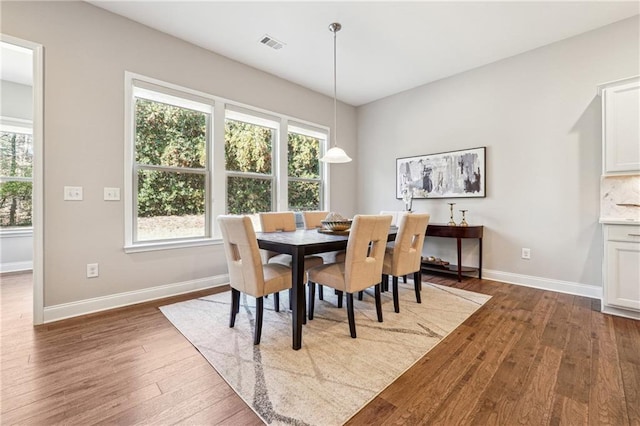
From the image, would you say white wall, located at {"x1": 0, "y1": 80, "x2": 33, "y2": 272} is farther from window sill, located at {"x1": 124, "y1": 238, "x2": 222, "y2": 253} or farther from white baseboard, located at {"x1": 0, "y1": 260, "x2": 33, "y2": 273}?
window sill, located at {"x1": 124, "y1": 238, "x2": 222, "y2": 253}

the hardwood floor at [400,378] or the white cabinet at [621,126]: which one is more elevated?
the white cabinet at [621,126]

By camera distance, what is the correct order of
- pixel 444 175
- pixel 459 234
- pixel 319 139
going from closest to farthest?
pixel 459 234, pixel 444 175, pixel 319 139

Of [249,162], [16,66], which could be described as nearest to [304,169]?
[249,162]

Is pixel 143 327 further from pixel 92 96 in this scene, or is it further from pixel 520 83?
pixel 520 83

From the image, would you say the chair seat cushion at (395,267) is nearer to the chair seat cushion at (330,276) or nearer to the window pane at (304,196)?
the chair seat cushion at (330,276)

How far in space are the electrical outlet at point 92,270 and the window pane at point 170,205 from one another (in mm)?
467

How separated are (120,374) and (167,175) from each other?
2.15 meters

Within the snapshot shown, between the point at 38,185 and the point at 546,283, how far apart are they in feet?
17.6

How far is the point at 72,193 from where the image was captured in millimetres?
2482

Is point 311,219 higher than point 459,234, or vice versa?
point 311,219

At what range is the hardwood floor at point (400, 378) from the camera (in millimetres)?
1310

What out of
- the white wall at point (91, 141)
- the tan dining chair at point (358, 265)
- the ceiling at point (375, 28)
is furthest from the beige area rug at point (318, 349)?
the ceiling at point (375, 28)

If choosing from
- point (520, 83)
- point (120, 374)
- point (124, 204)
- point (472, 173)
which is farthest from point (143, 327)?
point (520, 83)

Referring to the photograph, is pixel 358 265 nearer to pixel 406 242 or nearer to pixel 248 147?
pixel 406 242
